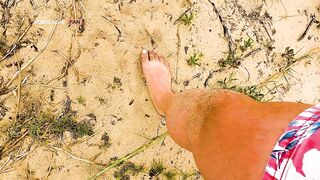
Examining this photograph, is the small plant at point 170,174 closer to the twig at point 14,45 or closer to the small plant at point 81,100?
the small plant at point 81,100

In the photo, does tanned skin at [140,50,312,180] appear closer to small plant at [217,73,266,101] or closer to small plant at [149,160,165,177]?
small plant at [149,160,165,177]

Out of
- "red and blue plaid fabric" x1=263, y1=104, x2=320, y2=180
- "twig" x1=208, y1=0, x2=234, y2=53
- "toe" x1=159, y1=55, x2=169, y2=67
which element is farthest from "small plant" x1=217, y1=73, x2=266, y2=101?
"red and blue plaid fabric" x1=263, y1=104, x2=320, y2=180

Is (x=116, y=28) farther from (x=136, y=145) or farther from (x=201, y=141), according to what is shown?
(x=201, y=141)

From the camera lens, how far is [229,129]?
2.02 meters

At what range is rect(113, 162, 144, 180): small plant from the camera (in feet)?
10.1

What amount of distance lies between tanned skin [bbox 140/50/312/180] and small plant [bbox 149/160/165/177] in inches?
26.0

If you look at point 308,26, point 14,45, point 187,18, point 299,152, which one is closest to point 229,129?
point 299,152

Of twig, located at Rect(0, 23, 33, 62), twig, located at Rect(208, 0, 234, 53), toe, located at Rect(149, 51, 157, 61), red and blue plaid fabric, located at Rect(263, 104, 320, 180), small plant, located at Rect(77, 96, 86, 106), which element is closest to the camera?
red and blue plaid fabric, located at Rect(263, 104, 320, 180)

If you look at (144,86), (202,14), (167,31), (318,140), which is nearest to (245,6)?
(202,14)

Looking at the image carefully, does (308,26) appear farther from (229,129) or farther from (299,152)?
(299,152)

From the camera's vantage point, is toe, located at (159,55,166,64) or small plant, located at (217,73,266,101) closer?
toe, located at (159,55,166,64)

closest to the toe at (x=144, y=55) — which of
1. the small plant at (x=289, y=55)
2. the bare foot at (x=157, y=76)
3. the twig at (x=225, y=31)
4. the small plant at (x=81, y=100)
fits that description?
the bare foot at (x=157, y=76)

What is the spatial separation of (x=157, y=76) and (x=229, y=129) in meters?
1.17

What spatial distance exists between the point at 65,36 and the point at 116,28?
320 mm
